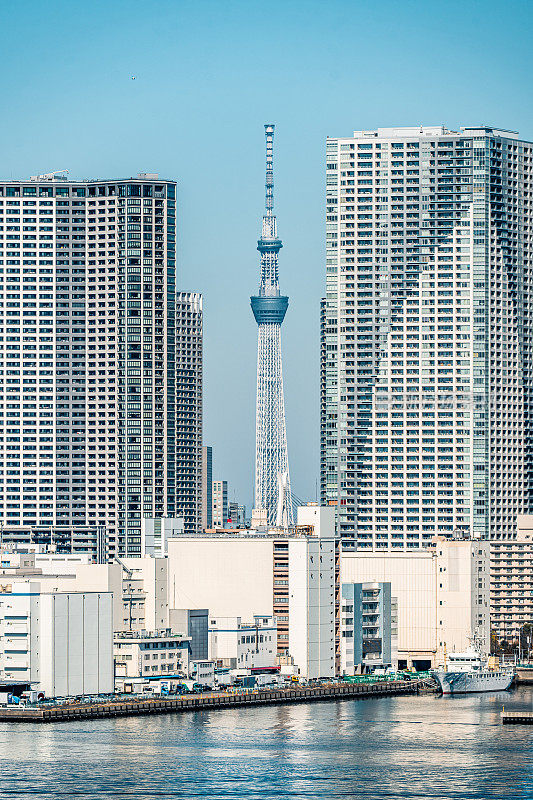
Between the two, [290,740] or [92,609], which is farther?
[92,609]

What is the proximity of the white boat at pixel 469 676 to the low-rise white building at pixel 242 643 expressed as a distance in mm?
11514

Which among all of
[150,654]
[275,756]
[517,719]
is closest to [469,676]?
[150,654]

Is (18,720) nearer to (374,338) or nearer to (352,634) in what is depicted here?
(352,634)

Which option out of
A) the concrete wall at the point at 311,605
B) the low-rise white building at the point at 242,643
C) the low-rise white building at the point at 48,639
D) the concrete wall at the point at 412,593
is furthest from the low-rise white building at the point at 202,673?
the concrete wall at the point at 412,593

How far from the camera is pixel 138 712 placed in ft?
425

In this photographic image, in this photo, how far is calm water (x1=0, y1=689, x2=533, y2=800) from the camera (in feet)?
319

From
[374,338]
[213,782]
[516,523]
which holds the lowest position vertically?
[213,782]

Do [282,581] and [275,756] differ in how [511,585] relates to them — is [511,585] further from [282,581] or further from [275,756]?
[275,756]

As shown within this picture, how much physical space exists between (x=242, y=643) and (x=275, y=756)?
3894 centimetres

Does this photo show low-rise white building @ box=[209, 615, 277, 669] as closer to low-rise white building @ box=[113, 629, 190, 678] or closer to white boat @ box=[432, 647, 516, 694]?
low-rise white building @ box=[113, 629, 190, 678]

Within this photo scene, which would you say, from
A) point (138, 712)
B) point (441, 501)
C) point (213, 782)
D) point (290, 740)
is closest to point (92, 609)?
point (138, 712)

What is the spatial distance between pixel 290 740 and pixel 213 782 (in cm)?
1558

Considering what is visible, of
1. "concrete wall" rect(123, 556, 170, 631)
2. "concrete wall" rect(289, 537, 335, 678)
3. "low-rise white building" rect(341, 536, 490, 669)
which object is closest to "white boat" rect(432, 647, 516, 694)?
"concrete wall" rect(289, 537, 335, 678)

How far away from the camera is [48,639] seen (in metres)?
130
